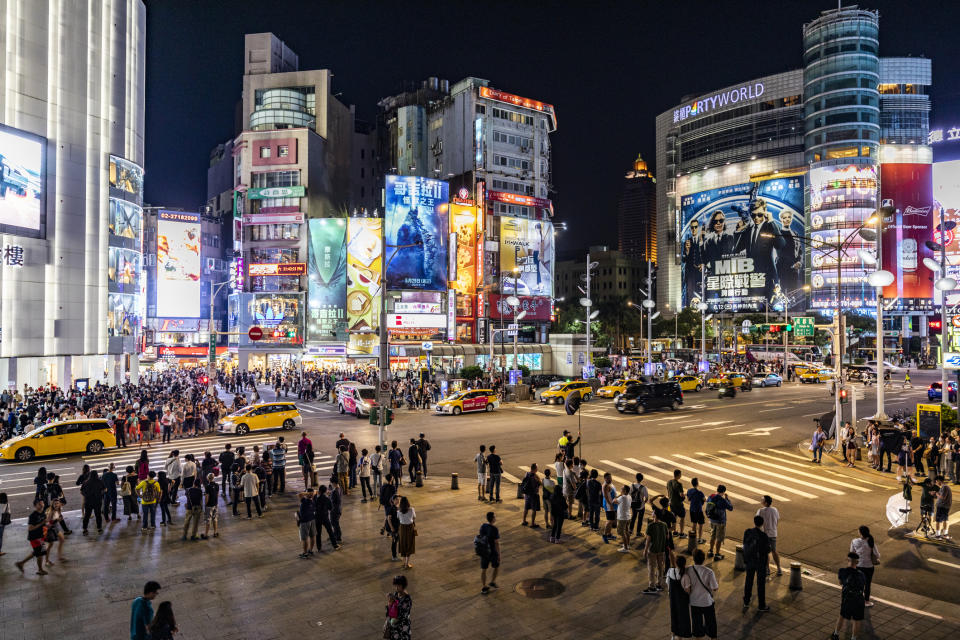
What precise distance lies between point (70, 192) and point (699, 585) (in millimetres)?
49645

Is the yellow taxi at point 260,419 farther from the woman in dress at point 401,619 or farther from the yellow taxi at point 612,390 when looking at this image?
the woman in dress at point 401,619

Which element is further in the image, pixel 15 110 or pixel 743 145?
pixel 743 145

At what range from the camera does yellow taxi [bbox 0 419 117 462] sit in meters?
22.6

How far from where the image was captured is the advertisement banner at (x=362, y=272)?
6800cm

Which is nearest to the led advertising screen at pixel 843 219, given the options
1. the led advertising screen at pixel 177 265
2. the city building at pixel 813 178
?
the city building at pixel 813 178

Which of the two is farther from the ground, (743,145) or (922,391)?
(743,145)

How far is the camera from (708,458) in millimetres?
22609

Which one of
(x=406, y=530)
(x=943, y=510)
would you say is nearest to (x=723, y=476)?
(x=943, y=510)

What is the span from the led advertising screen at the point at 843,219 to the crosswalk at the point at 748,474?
8884 centimetres

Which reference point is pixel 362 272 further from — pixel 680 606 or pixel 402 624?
pixel 680 606

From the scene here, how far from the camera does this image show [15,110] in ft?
127

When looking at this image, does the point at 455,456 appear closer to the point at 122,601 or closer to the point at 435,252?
the point at 122,601

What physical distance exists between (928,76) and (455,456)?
132 meters

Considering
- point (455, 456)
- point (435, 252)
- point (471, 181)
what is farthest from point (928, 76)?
point (455, 456)
